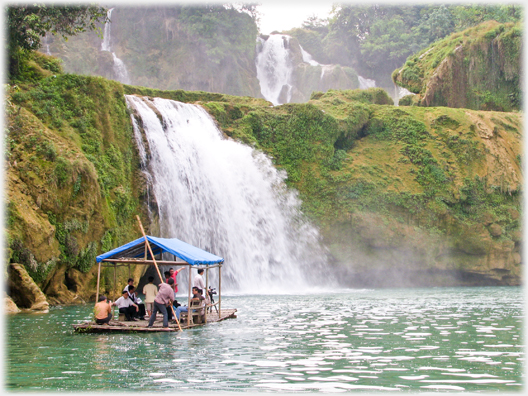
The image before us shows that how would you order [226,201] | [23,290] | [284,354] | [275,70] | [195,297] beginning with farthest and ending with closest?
[275,70]
[226,201]
[23,290]
[195,297]
[284,354]

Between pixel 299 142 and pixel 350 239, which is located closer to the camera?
pixel 350 239

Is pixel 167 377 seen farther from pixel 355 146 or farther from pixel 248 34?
pixel 248 34

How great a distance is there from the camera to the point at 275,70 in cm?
6388

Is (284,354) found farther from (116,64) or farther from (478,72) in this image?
(116,64)

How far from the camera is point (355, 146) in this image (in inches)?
1373

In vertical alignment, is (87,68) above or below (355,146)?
above

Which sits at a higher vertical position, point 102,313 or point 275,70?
point 275,70

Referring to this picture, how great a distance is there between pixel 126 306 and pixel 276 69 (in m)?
53.1

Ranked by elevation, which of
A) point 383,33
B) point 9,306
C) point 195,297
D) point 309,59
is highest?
point 383,33

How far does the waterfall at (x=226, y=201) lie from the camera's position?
25.2 meters

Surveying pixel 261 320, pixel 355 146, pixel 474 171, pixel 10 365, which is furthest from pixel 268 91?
pixel 10 365

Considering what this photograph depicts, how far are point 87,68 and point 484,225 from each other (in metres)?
38.8

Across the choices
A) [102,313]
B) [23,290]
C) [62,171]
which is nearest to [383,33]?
[62,171]

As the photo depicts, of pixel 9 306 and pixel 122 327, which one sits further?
pixel 9 306
